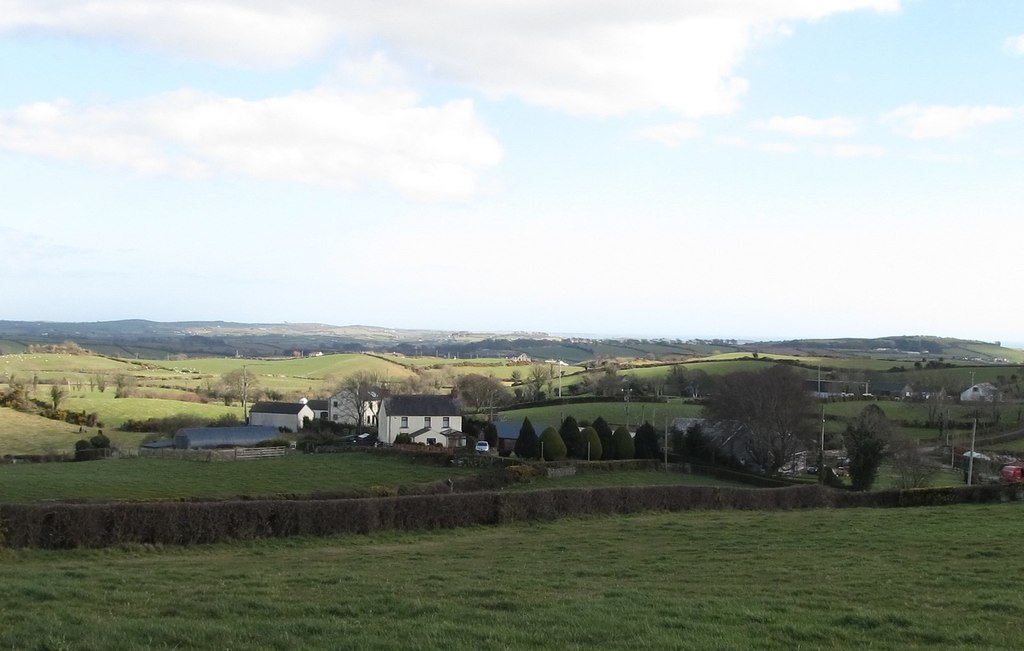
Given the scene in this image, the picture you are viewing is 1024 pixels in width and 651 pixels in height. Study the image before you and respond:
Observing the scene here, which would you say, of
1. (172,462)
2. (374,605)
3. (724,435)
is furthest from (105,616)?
(724,435)

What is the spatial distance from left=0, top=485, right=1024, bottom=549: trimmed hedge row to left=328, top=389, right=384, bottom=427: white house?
191 feet

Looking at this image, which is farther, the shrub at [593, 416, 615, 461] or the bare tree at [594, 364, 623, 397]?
the bare tree at [594, 364, 623, 397]

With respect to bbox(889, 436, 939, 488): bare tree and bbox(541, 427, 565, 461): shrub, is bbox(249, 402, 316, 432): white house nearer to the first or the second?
bbox(541, 427, 565, 461): shrub

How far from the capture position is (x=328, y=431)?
76750mm

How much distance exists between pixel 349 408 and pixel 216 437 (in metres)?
27.7

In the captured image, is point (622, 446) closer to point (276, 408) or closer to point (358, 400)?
point (358, 400)

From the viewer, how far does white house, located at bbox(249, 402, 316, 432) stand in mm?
81750

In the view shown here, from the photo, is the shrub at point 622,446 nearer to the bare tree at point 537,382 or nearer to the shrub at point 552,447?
the shrub at point 552,447

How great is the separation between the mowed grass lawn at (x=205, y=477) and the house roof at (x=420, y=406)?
1623 cm

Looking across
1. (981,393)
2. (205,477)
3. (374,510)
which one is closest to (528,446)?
(205,477)

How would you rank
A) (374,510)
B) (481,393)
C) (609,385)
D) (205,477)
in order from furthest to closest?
(609,385) < (481,393) < (205,477) < (374,510)

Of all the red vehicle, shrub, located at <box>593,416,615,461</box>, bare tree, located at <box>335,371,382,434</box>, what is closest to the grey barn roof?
bare tree, located at <box>335,371,382,434</box>

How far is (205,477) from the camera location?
4347 cm

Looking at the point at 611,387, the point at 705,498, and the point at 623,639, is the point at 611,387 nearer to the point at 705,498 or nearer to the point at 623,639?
the point at 705,498
